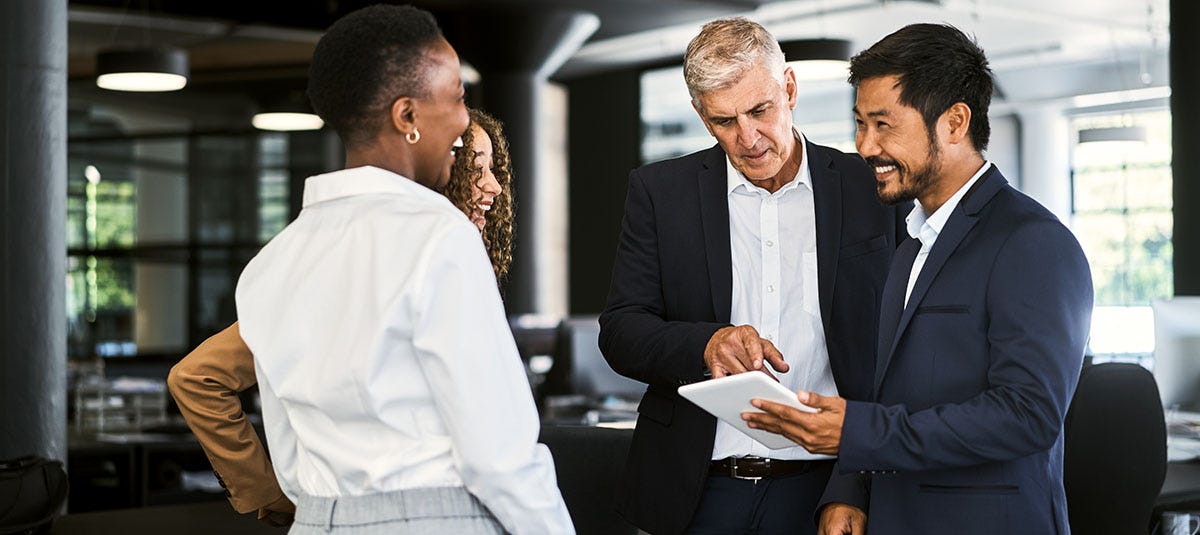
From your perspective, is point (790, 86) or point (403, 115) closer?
point (403, 115)

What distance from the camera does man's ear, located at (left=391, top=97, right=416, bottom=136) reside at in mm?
1628

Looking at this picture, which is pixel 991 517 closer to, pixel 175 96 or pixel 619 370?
pixel 619 370

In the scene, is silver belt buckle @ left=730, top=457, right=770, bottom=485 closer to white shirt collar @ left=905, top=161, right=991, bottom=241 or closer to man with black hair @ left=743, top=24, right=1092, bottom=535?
man with black hair @ left=743, top=24, right=1092, bottom=535

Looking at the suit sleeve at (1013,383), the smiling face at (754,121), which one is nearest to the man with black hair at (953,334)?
the suit sleeve at (1013,383)

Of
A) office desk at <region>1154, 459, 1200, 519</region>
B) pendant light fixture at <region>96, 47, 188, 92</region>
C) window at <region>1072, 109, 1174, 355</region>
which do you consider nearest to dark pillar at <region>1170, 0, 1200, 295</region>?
office desk at <region>1154, 459, 1200, 519</region>

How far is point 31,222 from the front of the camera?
3922 millimetres

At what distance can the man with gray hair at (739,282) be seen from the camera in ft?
7.50

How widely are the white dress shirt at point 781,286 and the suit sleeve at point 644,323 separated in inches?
4.7

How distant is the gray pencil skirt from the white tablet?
447mm

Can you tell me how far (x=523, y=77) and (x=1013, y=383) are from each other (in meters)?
10.2

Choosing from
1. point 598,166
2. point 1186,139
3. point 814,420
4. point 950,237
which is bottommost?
point 814,420

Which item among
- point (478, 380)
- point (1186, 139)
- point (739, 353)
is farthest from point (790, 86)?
point (1186, 139)

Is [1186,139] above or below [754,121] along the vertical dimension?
above

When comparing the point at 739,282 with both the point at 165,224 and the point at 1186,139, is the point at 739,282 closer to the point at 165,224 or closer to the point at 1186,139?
the point at 1186,139
